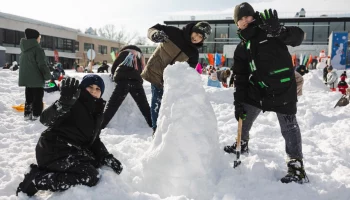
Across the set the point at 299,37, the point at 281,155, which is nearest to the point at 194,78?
the point at 299,37

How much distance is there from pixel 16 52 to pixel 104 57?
16.0 m

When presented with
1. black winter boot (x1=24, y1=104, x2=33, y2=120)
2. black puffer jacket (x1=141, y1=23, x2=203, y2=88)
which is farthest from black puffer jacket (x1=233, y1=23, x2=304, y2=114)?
black winter boot (x1=24, y1=104, x2=33, y2=120)

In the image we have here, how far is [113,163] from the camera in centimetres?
268

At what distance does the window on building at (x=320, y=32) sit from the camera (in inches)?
1544

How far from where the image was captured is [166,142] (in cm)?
254

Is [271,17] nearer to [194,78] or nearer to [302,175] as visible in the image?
[194,78]

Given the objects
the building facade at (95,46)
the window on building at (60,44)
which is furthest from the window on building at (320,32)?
the window on building at (60,44)

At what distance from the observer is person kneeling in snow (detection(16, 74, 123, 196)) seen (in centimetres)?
228

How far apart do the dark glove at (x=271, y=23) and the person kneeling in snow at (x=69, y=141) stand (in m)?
1.61

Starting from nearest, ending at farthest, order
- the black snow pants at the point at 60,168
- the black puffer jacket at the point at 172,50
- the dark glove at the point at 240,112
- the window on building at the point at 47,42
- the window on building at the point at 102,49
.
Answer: the black snow pants at the point at 60,168
the dark glove at the point at 240,112
the black puffer jacket at the point at 172,50
the window on building at the point at 47,42
the window on building at the point at 102,49

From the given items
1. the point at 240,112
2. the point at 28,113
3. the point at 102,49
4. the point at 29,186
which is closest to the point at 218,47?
the point at 102,49

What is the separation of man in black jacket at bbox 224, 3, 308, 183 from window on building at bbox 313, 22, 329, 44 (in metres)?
41.4

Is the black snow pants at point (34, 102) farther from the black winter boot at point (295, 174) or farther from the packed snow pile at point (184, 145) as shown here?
the black winter boot at point (295, 174)

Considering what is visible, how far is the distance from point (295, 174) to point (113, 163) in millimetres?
1686
